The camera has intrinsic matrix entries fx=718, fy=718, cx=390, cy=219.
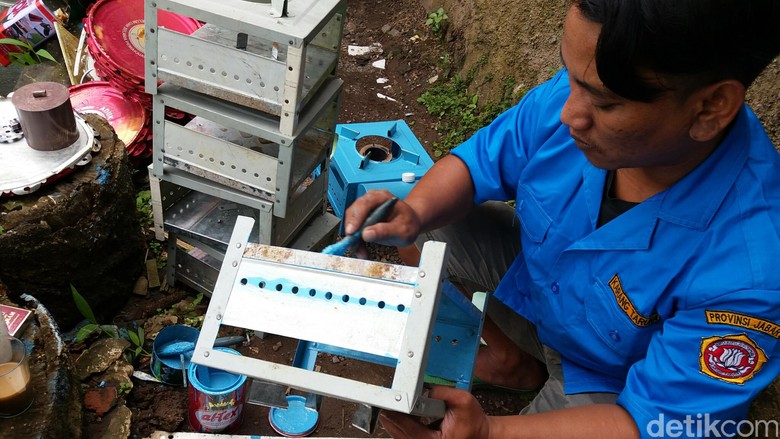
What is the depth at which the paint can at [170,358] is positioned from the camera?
115 inches

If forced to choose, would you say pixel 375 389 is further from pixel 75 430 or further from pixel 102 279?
pixel 102 279

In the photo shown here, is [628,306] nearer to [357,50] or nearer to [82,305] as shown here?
[82,305]

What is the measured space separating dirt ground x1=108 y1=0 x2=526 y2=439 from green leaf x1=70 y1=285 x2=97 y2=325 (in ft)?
0.69

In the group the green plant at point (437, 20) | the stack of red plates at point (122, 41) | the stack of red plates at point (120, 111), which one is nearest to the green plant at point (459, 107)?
the green plant at point (437, 20)

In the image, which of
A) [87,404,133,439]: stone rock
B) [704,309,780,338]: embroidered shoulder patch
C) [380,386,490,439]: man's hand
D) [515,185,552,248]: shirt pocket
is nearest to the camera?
[704,309,780,338]: embroidered shoulder patch

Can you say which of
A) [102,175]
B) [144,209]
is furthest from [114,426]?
[144,209]

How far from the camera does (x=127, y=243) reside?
3.18 meters

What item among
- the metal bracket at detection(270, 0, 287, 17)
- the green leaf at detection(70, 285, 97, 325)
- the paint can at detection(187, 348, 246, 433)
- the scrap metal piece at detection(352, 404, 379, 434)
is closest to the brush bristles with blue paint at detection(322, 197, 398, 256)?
the scrap metal piece at detection(352, 404, 379, 434)

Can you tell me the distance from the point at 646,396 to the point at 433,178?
1019 mm

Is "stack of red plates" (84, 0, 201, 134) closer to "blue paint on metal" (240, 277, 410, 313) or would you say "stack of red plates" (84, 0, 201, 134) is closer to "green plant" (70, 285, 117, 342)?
"green plant" (70, 285, 117, 342)

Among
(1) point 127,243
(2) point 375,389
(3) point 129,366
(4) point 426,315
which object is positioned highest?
(4) point 426,315

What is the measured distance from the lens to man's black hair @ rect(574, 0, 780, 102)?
150 cm

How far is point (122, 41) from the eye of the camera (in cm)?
387

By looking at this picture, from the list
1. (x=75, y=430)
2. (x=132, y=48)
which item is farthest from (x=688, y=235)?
(x=132, y=48)
